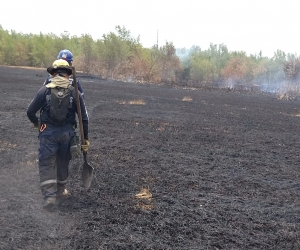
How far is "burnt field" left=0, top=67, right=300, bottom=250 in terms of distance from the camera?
4.62 m

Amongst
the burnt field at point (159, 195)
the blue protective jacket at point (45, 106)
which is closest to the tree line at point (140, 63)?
the burnt field at point (159, 195)

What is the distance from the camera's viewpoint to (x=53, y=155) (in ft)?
17.9

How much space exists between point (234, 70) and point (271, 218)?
193 ft

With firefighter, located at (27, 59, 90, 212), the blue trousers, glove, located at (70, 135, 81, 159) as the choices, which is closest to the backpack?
firefighter, located at (27, 59, 90, 212)

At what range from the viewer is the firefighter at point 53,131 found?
5344 mm

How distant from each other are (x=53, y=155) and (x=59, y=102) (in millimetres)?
773

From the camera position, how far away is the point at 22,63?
234 feet

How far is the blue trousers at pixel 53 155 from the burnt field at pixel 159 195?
0.36 meters

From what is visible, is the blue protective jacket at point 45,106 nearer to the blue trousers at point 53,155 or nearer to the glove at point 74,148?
the blue trousers at point 53,155

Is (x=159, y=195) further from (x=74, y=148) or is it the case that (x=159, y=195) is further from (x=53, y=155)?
(x=53, y=155)

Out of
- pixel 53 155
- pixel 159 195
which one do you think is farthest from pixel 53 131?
pixel 159 195

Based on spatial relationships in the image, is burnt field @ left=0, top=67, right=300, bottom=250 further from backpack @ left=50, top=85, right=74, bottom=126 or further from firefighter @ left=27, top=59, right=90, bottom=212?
backpack @ left=50, top=85, right=74, bottom=126

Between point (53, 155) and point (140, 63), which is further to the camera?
point (140, 63)

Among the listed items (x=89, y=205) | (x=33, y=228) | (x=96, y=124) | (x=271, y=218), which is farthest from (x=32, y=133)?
(x=271, y=218)
